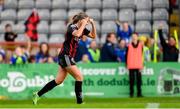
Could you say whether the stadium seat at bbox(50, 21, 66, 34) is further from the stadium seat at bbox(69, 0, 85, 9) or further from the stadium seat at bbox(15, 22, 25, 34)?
the stadium seat at bbox(15, 22, 25, 34)

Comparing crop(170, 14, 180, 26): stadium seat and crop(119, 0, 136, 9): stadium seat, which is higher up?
crop(119, 0, 136, 9): stadium seat

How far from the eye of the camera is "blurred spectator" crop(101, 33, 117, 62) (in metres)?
19.7

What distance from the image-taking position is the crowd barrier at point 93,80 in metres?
19.7

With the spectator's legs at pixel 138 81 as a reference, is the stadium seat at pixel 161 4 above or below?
above

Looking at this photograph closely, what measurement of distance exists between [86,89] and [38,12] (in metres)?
6.74

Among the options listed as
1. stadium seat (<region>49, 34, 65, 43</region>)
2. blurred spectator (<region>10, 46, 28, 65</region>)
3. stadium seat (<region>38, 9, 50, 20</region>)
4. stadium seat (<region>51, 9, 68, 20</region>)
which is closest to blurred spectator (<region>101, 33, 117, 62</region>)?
blurred spectator (<region>10, 46, 28, 65</region>)

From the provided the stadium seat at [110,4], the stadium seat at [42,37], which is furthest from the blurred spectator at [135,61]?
the stadium seat at [110,4]

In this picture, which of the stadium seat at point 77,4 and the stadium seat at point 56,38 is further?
the stadium seat at point 77,4

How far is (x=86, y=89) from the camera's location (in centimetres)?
1975

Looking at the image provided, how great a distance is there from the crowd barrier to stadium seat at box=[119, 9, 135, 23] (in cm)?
510

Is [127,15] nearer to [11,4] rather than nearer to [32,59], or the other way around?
[11,4]

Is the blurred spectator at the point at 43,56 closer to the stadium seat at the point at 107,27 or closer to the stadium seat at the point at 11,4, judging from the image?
the stadium seat at the point at 107,27

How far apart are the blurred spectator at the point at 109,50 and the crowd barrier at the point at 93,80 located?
1.15 feet

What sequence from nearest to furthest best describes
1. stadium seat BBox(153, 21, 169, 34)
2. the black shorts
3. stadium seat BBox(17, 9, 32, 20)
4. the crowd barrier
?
the black shorts, the crowd barrier, stadium seat BBox(153, 21, 169, 34), stadium seat BBox(17, 9, 32, 20)
